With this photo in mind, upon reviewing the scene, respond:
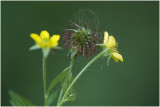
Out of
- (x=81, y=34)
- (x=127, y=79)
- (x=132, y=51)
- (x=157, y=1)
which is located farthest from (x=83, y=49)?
(x=157, y=1)

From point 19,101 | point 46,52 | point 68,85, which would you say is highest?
point 46,52

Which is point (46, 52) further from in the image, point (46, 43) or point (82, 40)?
point (82, 40)

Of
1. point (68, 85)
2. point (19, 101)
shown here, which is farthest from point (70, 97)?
point (19, 101)

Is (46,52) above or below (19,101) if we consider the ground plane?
above

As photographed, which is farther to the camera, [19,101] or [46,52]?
[19,101]

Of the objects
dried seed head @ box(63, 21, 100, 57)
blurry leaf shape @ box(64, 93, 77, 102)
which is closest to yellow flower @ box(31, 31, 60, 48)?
dried seed head @ box(63, 21, 100, 57)

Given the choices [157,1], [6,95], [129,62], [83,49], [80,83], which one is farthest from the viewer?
[157,1]

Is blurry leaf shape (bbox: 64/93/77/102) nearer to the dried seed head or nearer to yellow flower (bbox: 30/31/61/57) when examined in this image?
the dried seed head

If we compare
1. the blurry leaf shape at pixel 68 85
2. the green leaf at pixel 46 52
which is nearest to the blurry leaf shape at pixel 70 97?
the blurry leaf shape at pixel 68 85

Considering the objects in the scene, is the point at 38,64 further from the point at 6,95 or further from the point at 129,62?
the point at 129,62

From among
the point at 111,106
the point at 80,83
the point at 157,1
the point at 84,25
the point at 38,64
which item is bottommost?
the point at 111,106

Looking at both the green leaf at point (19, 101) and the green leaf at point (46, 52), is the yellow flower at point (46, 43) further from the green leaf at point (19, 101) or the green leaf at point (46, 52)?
the green leaf at point (19, 101)
